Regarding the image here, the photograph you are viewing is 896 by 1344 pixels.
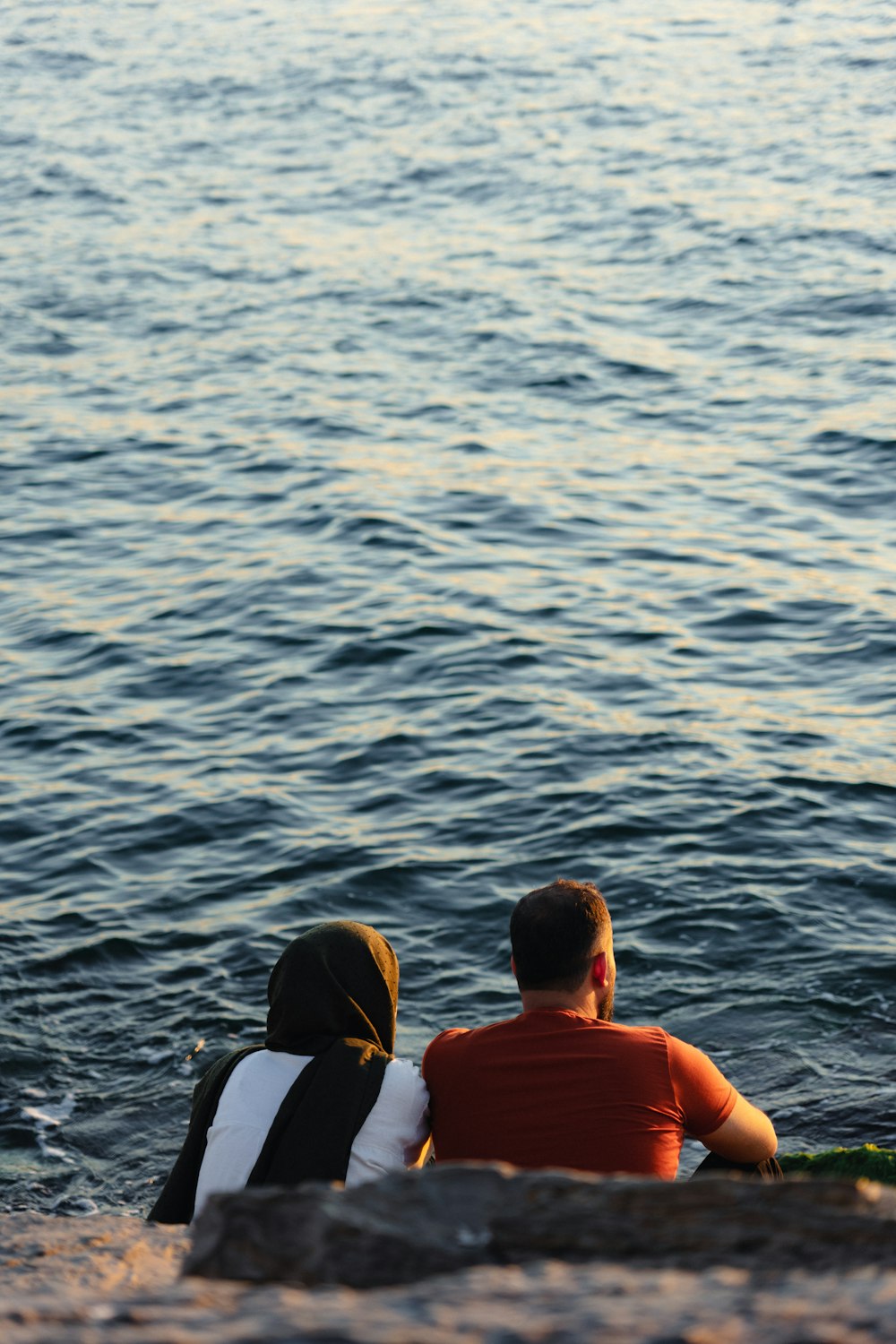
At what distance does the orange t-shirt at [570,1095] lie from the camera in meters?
4.16

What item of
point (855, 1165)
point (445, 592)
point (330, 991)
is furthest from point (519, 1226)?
point (445, 592)

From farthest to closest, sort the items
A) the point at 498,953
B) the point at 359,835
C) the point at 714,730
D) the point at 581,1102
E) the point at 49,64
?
1. the point at 49,64
2. the point at 714,730
3. the point at 359,835
4. the point at 498,953
5. the point at 581,1102

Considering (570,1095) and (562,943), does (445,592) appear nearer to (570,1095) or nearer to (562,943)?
(562,943)

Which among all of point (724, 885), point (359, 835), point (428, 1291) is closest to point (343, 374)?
point (359, 835)

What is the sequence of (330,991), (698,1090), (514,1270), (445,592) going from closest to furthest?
(514,1270)
(698,1090)
(330,991)
(445,592)

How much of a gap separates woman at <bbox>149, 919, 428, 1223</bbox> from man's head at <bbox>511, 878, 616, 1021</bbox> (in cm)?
43

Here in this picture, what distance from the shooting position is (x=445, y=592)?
535 inches

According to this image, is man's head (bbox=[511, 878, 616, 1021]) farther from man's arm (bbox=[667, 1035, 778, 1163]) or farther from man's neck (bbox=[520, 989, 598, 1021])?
man's arm (bbox=[667, 1035, 778, 1163])

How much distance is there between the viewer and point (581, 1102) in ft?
13.7

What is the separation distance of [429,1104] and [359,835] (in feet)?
18.8

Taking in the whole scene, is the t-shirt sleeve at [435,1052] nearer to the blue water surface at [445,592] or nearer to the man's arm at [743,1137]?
the man's arm at [743,1137]

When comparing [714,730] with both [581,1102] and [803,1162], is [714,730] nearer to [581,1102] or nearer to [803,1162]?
[803,1162]

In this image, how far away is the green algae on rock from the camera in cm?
476

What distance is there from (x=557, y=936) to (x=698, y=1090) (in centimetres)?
56
